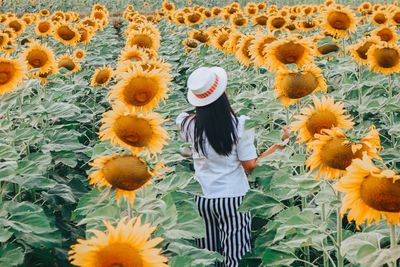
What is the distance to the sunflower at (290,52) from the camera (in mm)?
3191

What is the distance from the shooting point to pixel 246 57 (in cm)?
449

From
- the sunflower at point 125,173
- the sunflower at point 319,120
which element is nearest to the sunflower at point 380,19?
the sunflower at point 319,120

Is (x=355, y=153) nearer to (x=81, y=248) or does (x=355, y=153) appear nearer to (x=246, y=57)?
(x=81, y=248)

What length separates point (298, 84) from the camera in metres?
2.79

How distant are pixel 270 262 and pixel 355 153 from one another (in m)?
0.92

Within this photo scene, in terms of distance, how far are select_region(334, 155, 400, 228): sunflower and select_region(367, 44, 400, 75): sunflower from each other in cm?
223

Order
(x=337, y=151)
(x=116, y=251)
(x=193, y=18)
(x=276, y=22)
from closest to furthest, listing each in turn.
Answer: (x=116, y=251) → (x=337, y=151) → (x=276, y=22) → (x=193, y=18)

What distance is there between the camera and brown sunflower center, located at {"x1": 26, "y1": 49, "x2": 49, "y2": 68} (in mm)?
4150

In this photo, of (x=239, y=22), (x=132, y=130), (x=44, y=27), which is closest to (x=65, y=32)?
(x=44, y=27)

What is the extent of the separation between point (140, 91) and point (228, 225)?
1.18 meters

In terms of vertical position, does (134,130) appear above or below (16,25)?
above

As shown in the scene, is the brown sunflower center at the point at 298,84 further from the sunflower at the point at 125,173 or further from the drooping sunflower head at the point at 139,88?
the sunflower at the point at 125,173

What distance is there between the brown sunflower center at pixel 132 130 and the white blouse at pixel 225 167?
94cm

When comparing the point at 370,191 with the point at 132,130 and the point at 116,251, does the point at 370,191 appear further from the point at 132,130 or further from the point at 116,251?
the point at 132,130
